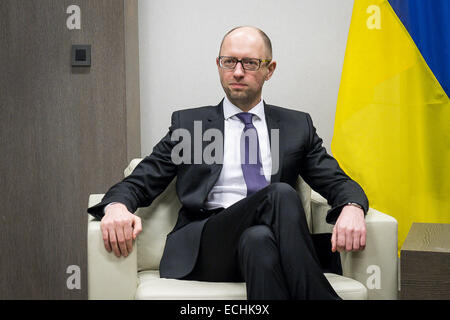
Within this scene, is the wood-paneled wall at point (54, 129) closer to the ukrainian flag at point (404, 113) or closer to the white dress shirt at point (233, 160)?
the white dress shirt at point (233, 160)

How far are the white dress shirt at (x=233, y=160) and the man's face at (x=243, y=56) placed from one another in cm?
9

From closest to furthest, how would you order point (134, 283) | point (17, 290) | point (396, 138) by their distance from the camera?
1. point (134, 283)
2. point (396, 138)
3. point (17, 290)

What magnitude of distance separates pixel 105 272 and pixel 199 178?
513 mm

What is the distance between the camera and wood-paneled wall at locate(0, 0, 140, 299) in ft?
7.94

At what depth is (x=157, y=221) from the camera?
211 cm

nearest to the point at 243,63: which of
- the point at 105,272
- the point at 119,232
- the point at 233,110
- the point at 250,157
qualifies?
the point at 233,110

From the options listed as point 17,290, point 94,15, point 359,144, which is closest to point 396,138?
point 359,144

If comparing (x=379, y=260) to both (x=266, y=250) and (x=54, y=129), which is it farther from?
(x=54, y=129)

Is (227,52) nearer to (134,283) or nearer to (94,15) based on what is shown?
(94,15)

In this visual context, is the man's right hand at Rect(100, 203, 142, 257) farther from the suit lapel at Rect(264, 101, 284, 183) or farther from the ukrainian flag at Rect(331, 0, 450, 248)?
the ukrainian flag at Rect(331, 0, 450, 248)

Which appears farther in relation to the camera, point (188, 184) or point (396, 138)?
point (396, 138)

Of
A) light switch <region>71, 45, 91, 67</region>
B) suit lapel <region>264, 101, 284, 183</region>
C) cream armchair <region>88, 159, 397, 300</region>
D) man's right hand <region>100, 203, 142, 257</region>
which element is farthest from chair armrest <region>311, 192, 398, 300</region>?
light switch <region>71, 45, 91, 67</region>

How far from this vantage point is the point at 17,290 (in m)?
2.54

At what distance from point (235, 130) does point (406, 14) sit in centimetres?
95
